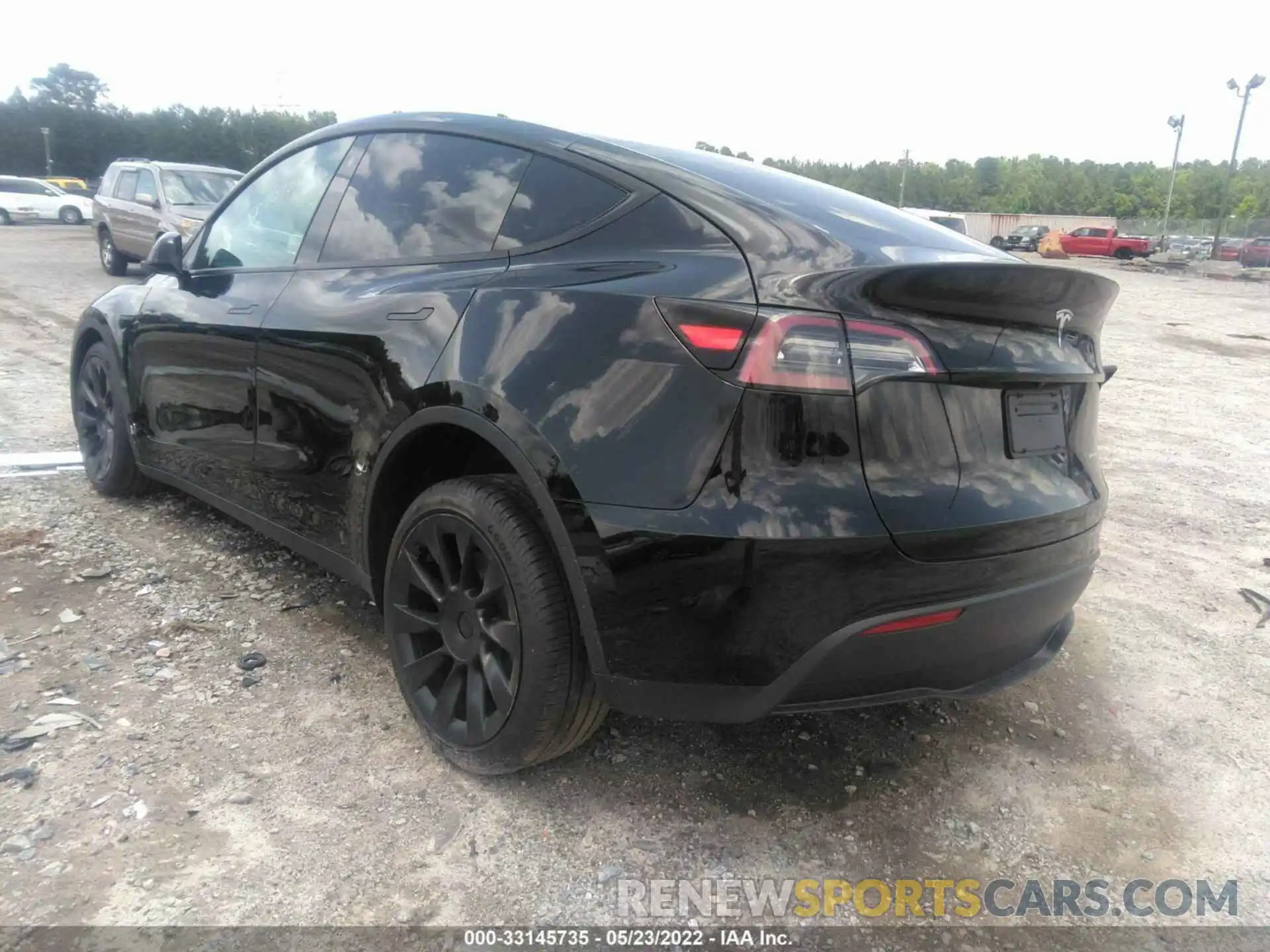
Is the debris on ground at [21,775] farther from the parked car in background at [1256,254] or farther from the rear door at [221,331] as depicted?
the parked car in background at [1256,254]

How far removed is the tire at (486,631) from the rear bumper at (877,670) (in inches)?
6.3

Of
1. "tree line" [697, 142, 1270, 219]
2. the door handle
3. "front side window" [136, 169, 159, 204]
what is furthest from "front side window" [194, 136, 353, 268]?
"tree line" [697, 142, 1270, 219]

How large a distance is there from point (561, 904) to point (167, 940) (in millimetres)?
811

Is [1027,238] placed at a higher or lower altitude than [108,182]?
lower

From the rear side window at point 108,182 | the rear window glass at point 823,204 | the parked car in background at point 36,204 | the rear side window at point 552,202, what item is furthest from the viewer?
the parked car in background at point 36,204

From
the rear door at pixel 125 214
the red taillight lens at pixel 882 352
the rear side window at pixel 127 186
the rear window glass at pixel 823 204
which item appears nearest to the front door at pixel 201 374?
the rear window glass at pixel 823 204

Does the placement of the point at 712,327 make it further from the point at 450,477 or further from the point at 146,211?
the point at 146,211

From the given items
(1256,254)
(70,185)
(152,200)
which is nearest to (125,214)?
(152,200)

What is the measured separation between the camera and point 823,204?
2357mm

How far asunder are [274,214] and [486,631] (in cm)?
202

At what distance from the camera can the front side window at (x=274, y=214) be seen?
319cm

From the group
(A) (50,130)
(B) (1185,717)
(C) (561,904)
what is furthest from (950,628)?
(A) (50,130)

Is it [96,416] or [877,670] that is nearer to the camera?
[877,670]

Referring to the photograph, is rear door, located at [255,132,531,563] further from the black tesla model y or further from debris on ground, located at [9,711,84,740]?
debris on ground, located at [9,711,84,740]
